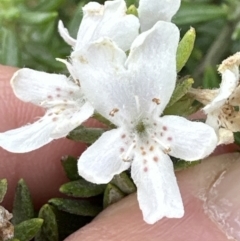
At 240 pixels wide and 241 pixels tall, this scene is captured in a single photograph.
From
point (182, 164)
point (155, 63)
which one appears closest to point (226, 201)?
point (182, 164)

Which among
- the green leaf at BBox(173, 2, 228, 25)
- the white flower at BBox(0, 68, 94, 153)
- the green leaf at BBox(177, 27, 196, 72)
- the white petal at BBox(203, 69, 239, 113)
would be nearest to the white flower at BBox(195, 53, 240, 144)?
the white petal at BBox(203, 69, 239, 113)

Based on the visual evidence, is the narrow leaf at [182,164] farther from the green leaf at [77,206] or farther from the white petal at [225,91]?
the green leaf at [77,206]

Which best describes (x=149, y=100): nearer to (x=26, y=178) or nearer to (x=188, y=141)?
(x=188, y=141)

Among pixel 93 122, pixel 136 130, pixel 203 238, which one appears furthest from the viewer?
pixel 93 122

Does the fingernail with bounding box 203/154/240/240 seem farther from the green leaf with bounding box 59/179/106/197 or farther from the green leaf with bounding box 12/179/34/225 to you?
the green leaf with bounding box 12/179/34/225

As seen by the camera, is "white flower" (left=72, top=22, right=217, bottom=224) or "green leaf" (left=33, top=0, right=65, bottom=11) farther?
"green leaf" (left=33, top=0, right=65, bottom=11)

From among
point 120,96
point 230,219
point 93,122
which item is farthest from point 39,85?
point 230,219

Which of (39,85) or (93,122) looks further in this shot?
(93,122)
